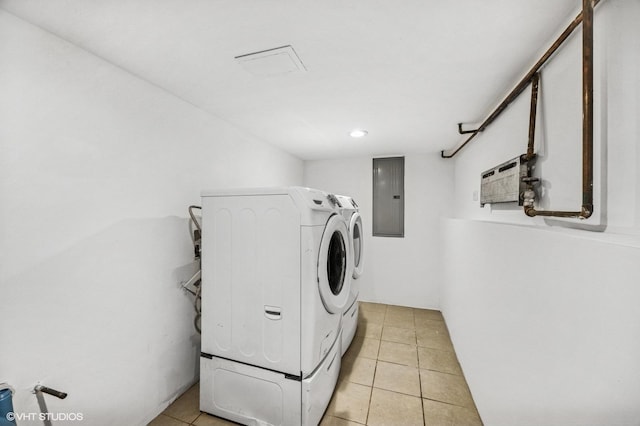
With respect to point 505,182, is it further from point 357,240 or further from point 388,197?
point 388,197

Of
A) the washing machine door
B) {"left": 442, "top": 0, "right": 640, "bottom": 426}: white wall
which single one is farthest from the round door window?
{"left": 442, "top": 0, "right": 640, "bottom": 426}: white wall

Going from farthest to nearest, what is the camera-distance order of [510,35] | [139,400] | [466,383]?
[466,383]
[139,400]
[510,35]

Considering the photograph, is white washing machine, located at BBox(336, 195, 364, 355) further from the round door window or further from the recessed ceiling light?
the recessed ceiling light

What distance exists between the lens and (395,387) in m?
2.05

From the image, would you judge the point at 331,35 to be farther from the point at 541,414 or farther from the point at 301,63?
the point at 541,414

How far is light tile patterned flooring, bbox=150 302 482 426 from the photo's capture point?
1.72 m

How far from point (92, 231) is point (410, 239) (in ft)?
11.4

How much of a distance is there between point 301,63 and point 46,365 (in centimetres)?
200

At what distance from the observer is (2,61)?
107 cm

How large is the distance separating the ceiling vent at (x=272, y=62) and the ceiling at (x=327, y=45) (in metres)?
0.03

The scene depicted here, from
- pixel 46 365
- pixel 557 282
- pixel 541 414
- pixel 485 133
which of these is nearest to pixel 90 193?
pixel 46 365

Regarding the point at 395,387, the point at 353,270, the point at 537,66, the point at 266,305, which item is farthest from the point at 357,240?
the point at 537,66

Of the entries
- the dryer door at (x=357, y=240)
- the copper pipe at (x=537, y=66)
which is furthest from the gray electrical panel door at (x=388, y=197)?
the copper pipe at (x=537, y=66)

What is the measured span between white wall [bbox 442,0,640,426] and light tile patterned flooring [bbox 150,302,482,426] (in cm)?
33
